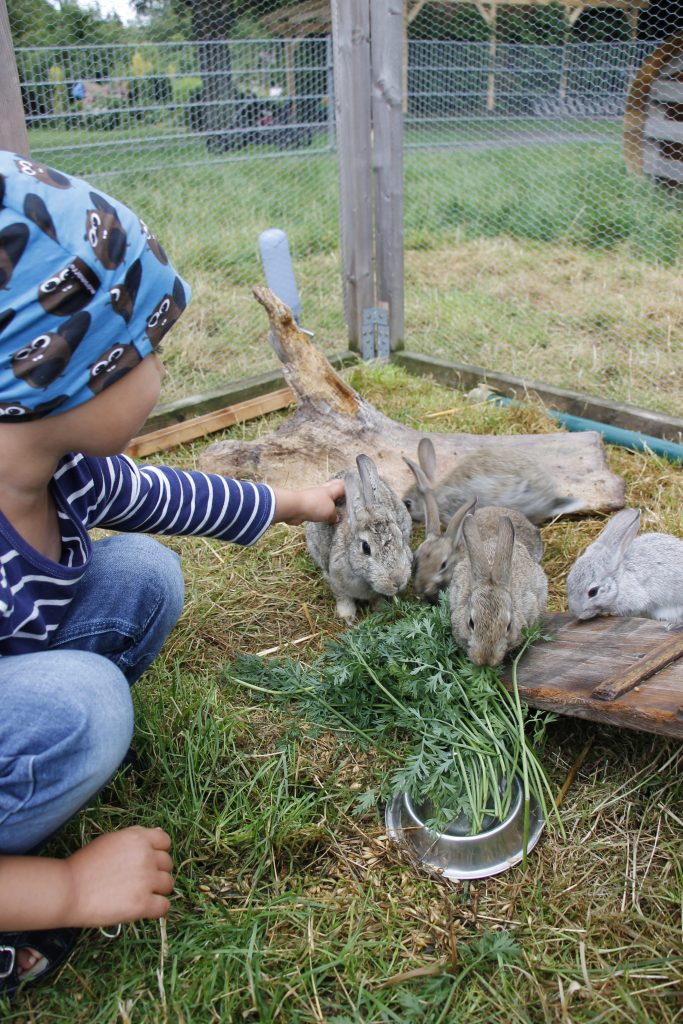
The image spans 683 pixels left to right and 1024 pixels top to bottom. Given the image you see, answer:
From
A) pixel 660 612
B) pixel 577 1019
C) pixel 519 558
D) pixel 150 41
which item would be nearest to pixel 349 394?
pixel 519 558

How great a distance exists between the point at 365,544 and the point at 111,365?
47.9 inches

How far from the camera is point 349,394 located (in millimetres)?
3533

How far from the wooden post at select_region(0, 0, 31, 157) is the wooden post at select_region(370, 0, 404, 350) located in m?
1.90

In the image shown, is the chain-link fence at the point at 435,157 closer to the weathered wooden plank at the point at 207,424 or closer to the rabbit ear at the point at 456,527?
the weathered wooden plank at the point at 207,424

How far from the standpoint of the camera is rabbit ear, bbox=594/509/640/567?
2586 mm

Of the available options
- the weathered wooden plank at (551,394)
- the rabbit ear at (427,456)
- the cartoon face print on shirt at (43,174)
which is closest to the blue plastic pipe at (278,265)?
the weathered wooden plank at (551,394)

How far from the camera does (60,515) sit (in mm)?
1774

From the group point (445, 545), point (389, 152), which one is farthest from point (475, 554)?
point (389, 152)

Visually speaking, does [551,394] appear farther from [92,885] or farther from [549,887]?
[92,885]

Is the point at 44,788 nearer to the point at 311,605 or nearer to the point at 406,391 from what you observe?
the point at 311,605

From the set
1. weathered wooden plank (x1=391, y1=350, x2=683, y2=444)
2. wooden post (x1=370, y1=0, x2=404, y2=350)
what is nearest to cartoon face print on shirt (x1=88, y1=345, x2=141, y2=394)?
weathered wooden plank (x1=391, y1=350, x2=683, y2=444)

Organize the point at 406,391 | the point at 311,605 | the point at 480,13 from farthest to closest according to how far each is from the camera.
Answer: the point at 406,391
the point at 480,13
the point at 311,605

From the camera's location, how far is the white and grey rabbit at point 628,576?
250 centimetres

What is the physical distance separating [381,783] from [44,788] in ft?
2.71
